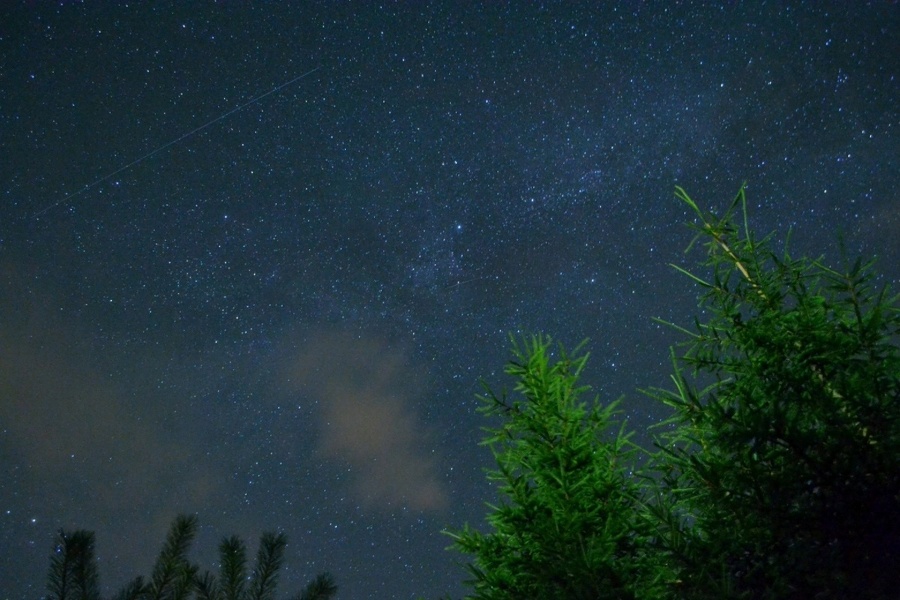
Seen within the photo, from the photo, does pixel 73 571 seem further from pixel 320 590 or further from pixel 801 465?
pixel 801 465

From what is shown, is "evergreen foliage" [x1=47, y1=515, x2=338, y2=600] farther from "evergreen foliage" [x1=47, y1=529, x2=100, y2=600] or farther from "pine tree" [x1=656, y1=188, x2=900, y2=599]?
→ "pine tree" [x1=656, y1=188, x2=900, y2=599]

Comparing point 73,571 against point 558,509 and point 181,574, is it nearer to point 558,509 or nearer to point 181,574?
point 181,574

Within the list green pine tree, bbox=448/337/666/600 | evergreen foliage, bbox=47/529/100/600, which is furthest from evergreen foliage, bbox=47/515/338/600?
green pine tree, bbox=448/337/666/600

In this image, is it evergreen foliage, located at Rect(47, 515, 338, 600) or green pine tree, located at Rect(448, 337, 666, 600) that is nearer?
green pine tree, located at Rect(448, 337, 666, 600)

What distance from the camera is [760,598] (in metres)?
3.92

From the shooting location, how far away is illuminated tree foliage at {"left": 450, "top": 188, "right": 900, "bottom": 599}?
3.81 m

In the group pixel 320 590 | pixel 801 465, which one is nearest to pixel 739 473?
pixel 801 465

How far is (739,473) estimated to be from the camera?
160 inches

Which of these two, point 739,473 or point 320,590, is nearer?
point 739,473

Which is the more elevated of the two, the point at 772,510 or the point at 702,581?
the point at 772,510

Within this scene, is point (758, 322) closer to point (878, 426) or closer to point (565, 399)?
point (878, 426)

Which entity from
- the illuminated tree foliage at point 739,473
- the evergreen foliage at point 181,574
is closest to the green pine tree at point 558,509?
the illuminated tree foliage at point 739,473

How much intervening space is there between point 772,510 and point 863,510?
0.47m

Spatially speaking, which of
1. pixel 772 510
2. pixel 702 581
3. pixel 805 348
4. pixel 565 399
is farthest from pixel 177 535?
pixel 805 348
